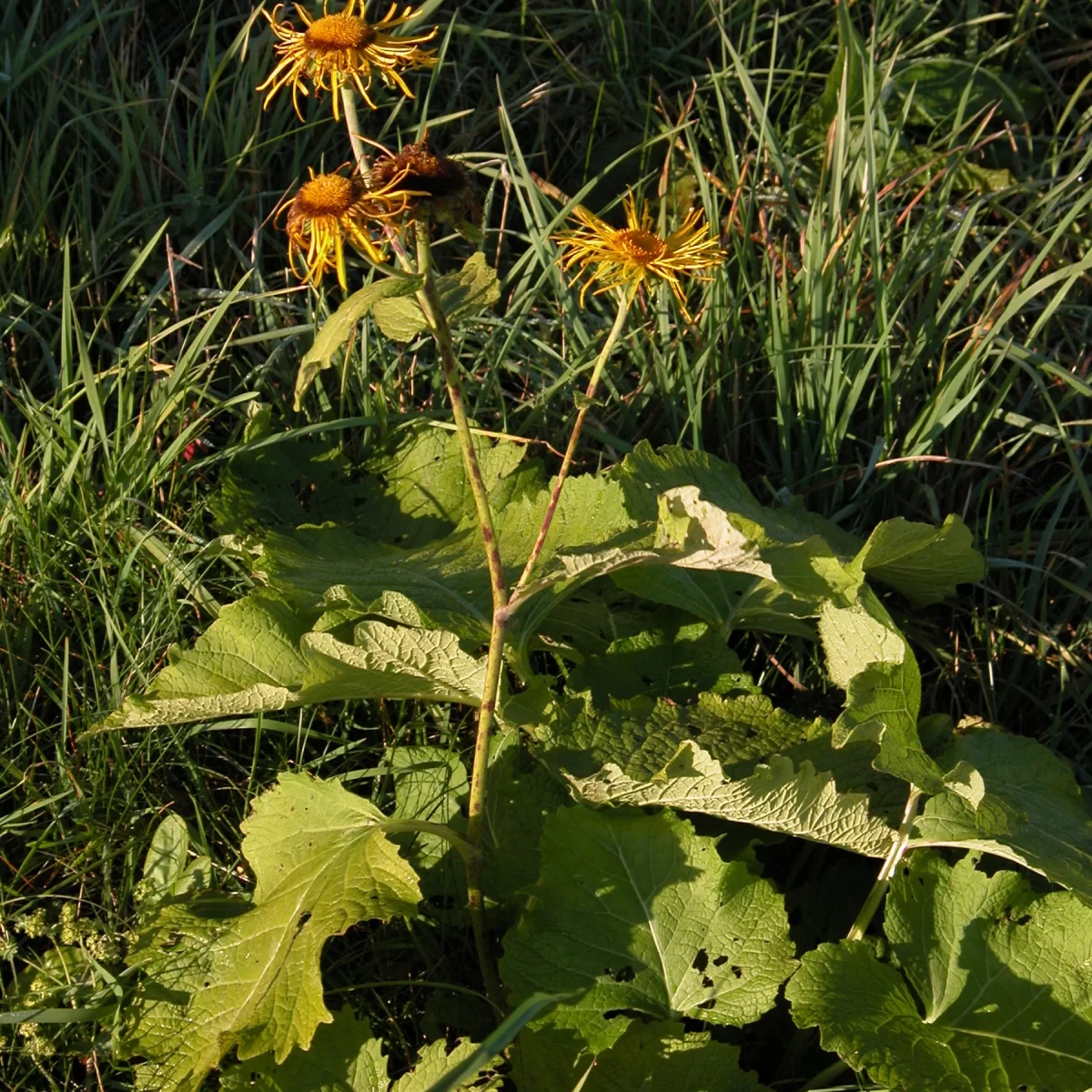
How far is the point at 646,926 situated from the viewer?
1.92 metres

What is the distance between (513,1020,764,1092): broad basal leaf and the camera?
1.84 metres

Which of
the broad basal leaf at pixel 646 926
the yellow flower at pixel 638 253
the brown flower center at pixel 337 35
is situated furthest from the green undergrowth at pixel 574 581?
the brown flower center at pixel 337 35

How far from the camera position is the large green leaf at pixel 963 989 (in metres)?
1.79

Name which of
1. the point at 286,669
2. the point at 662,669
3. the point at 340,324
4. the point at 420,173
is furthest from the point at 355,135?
the point at 662,669

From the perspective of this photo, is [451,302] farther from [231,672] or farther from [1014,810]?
[1014,810]

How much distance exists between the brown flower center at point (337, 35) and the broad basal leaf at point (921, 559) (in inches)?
43.2

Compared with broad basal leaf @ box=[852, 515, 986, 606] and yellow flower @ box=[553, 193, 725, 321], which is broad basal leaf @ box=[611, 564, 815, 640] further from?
yellow flower @ box=[553, 193, 725, 321]

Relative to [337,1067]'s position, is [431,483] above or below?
above

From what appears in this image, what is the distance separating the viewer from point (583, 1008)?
1843mm

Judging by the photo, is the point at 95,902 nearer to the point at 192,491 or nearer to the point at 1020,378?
the point at 192,491

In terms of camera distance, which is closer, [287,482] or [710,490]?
[710,490]

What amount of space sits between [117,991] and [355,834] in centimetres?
53

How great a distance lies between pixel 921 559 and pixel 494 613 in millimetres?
914

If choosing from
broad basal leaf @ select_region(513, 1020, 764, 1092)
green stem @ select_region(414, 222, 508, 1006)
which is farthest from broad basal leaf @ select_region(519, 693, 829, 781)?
broad basal leaf @ select_region(513, 1020, 764, 1092)
